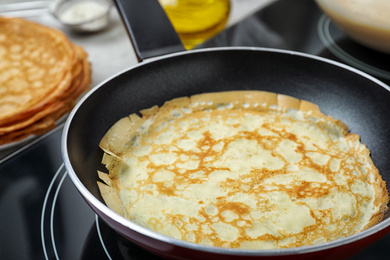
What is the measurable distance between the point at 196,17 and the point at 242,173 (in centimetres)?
72

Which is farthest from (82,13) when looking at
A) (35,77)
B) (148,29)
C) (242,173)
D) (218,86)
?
(242,173)

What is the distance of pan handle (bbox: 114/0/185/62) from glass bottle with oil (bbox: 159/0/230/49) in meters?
Answer: 0.22

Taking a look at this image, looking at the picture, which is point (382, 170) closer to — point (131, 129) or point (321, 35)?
point (131, 129)

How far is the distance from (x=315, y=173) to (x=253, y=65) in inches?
14.3

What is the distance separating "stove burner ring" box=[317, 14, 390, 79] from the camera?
3.97 feet

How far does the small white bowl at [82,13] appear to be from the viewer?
5.10 ft

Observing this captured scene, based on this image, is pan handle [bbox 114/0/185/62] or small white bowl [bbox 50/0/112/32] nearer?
pan handle [bbox 114/0/185/62]

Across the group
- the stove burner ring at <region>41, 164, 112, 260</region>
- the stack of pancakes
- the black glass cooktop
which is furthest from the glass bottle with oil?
the stove burner ring at <region>41, 164, 112, 260</region>

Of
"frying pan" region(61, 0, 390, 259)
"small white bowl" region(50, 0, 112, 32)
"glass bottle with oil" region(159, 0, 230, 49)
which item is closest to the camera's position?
"frying pan" region(61, 0, 390, 259)

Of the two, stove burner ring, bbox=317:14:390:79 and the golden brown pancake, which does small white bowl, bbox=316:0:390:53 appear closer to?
stove burner ring, bbox=317:14:390:79

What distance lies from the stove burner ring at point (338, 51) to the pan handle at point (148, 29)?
1.84ft

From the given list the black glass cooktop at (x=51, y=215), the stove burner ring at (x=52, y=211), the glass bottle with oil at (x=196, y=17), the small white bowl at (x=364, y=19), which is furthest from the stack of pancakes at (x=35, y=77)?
the small white bowl at (x=364, y=19)

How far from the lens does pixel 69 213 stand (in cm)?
84

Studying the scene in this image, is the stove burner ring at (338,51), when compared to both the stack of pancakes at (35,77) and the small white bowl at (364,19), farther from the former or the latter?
the stack of pancakes at (35,77)
